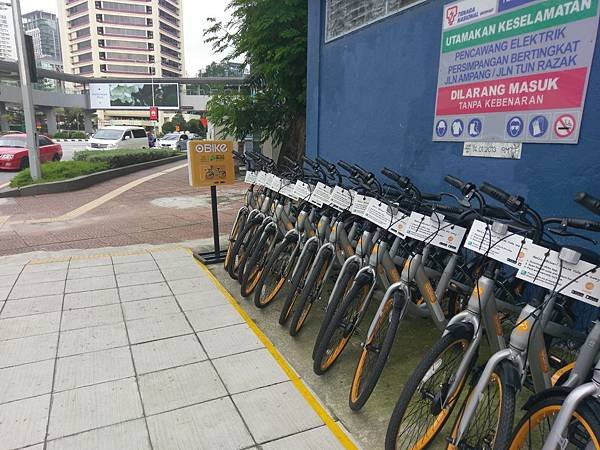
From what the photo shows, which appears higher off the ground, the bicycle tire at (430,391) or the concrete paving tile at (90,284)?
the bicycle tire at (430,391)

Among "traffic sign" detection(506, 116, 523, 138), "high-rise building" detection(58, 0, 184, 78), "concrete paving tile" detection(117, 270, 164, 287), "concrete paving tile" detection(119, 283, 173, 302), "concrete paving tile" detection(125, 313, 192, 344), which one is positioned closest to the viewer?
"traffic sign" detection(506, 116, 523, 138)

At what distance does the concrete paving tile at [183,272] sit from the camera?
4693 mm

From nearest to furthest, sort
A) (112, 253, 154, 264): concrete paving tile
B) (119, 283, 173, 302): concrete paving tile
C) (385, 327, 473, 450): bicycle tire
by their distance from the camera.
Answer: (385, 327, 473, 450): bicycle tire, (119, 283, 173, 302): concrete paving tile, (112, 253, 154, 264): concrete paving tile

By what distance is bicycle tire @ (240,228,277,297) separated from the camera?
389 centimetres

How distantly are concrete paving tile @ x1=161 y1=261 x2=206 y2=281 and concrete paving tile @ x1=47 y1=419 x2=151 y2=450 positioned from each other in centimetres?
238

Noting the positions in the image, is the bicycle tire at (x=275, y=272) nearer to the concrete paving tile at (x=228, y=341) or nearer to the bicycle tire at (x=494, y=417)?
the concrete paving tile at (x=228, y=341)

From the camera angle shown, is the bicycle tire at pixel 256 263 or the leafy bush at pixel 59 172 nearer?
the bicycle tire at pixel 256 263

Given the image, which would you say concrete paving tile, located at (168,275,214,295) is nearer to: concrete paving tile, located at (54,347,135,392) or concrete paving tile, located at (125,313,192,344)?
concrete paving tile, located at (125,313,192,344)

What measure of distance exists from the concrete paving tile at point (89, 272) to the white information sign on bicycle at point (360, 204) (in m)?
→ 3.12

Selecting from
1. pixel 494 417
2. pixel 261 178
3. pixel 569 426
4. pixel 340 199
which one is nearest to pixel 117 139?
pixel 261 178

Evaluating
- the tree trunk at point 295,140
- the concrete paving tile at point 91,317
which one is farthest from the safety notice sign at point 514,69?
the tree trunk at point 295,140

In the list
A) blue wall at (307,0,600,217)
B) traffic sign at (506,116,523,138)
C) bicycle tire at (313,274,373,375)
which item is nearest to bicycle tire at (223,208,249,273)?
blue wall at (307,0,600,217)

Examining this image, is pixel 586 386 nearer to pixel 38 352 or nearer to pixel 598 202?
pixel 598 202

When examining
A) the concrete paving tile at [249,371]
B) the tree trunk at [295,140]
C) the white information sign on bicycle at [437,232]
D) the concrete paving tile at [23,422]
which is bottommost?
the concrete paving tile at [23,422]
